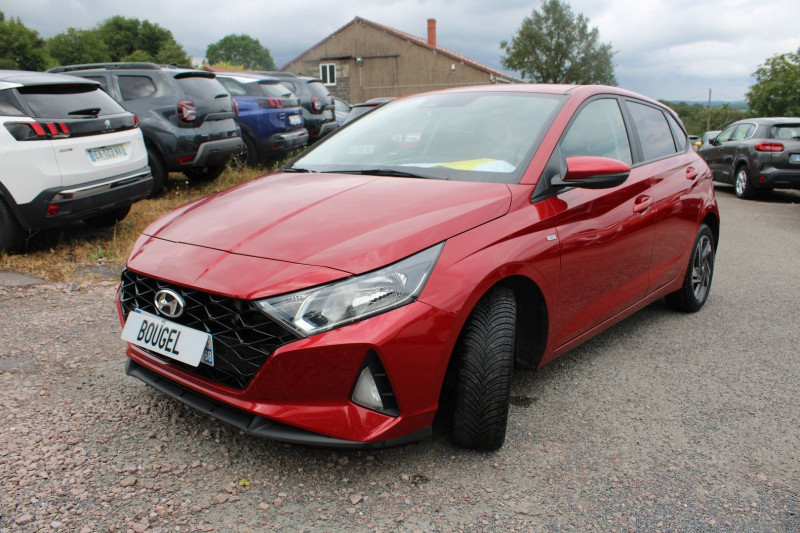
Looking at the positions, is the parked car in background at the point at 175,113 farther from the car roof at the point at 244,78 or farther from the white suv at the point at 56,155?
the car roof at the point at 244,78

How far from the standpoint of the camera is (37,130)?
5070 millimetres

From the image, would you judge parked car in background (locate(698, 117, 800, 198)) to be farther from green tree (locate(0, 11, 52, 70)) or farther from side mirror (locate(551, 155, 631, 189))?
green tree (locate(0, 11, 52, 70))

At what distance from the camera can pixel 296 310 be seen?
7.04 feet

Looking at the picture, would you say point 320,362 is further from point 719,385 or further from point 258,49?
point 258,49

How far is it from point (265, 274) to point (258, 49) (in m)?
122

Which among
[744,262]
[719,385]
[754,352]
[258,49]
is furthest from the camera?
[258,49]

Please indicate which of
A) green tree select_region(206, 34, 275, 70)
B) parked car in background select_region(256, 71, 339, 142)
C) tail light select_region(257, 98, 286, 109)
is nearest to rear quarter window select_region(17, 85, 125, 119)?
tail light select_region(257, 98, 286, 109)

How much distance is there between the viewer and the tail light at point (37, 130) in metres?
4.97

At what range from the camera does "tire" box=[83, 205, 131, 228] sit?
6.54m

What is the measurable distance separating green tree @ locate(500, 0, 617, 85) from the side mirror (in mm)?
58135

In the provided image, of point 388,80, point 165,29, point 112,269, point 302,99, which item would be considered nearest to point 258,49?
point 165,29

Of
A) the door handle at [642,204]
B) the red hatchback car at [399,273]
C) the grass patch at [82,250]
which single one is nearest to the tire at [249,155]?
the grass patch at [82,250]

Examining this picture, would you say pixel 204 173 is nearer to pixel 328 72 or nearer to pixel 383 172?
pixel 383 172

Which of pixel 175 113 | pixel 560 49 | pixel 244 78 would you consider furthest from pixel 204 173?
pixel 560 49
